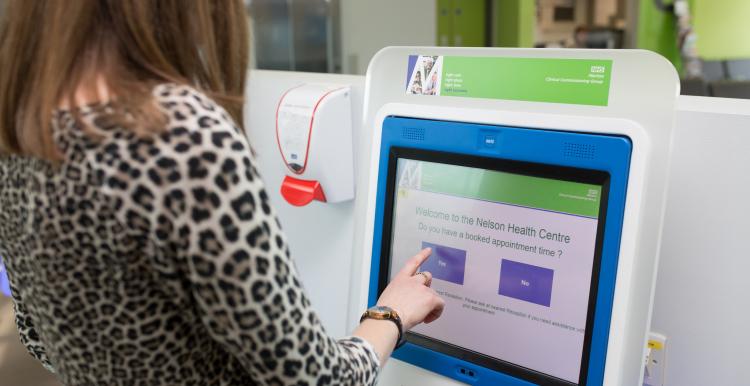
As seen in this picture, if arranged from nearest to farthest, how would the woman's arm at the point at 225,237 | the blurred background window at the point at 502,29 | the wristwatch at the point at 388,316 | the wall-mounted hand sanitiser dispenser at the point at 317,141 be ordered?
the woman's arm at the point at 225,237
the wristwatch at the point at 388,316
the wall-mounted hand sanitiser dispenser at the point at 317,141
the blurred background window at the point at 502,29

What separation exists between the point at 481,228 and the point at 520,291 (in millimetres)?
104

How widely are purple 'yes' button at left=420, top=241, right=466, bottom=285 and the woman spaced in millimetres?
318

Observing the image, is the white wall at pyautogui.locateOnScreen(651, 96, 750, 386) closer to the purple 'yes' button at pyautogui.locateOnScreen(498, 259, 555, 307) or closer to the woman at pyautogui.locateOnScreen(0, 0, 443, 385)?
the purple 'yes' button at pyautogui.locateOnScreen(498, 259, 555, 307)

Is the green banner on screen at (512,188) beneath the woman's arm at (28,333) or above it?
above

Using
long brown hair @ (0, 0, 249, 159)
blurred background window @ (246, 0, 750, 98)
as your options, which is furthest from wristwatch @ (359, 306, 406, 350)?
blurred background window @ (246, 0, 750, 98)

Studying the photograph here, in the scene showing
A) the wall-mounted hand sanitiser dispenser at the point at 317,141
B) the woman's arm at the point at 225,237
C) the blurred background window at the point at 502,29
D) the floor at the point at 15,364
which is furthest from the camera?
the blurred background window at the point at 502,29

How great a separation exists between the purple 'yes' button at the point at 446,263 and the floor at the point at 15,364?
153 cm

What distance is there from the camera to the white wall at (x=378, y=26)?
494 centimetres

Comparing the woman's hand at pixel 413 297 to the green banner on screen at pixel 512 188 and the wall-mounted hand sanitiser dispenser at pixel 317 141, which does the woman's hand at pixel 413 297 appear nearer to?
the green banner on screen at pixel 512 188

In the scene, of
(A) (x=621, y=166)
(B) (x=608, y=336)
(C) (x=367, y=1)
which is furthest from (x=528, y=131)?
(C) (x=367, y=1)

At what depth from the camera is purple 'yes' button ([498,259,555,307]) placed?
897 millimetres

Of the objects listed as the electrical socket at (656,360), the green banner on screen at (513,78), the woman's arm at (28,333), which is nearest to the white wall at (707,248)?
the electrical socket at (656,360)

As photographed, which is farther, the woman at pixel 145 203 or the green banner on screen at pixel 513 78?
the green banner on screen at pixel 513 78

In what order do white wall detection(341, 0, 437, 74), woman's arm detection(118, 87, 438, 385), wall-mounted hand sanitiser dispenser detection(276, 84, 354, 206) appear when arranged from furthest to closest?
white wall detection(341, 0, 437, 74)
wall-mounted hand sanitiser dispenser detection(276, 84, 354, 206)
woman's arm detection(118, 87, 438, 385)
